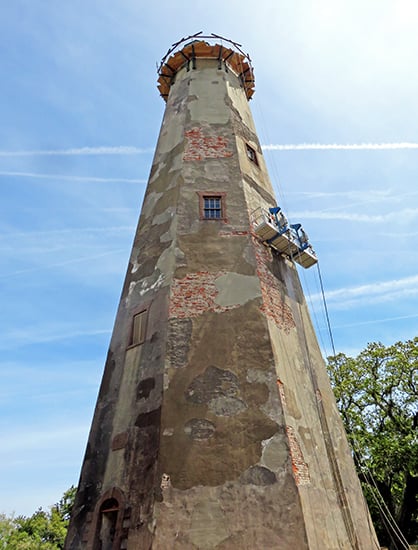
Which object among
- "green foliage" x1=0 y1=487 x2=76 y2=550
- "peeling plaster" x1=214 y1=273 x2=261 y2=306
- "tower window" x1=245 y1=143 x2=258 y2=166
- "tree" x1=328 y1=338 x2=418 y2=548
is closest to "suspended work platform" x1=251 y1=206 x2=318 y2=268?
"peeling plaster" x1=214 y1=273 x2=261 y2=306

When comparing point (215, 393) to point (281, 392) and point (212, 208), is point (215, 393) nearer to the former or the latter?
point (281, 392)

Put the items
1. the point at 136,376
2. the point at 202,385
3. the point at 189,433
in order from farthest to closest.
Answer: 1. the point at 136,376
2. the point at 202,385
3. the point at 189,433

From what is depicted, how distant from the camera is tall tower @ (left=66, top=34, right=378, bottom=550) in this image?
927 cm

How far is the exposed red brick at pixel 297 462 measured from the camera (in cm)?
977

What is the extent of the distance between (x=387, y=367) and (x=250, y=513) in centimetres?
1906

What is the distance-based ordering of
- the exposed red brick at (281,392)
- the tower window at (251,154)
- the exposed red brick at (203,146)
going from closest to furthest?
the exposed red brick at (281,392) → the exposed red brick at (203,146) → the tower window at (251,154)

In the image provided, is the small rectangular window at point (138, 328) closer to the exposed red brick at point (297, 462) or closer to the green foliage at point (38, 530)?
the exposed red brick at point (297, 462)

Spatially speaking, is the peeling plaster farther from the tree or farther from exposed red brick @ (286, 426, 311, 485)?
the tree

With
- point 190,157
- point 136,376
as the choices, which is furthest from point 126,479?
point 190,157

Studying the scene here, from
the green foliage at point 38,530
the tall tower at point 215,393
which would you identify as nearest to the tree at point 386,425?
the tall tower at point 215,393

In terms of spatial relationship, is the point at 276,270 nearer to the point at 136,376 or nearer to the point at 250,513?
the point at 136,376

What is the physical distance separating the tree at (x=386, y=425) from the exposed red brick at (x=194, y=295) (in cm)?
1438

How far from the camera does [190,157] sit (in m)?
15.8

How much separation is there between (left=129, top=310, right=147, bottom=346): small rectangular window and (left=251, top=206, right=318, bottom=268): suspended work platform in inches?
181
